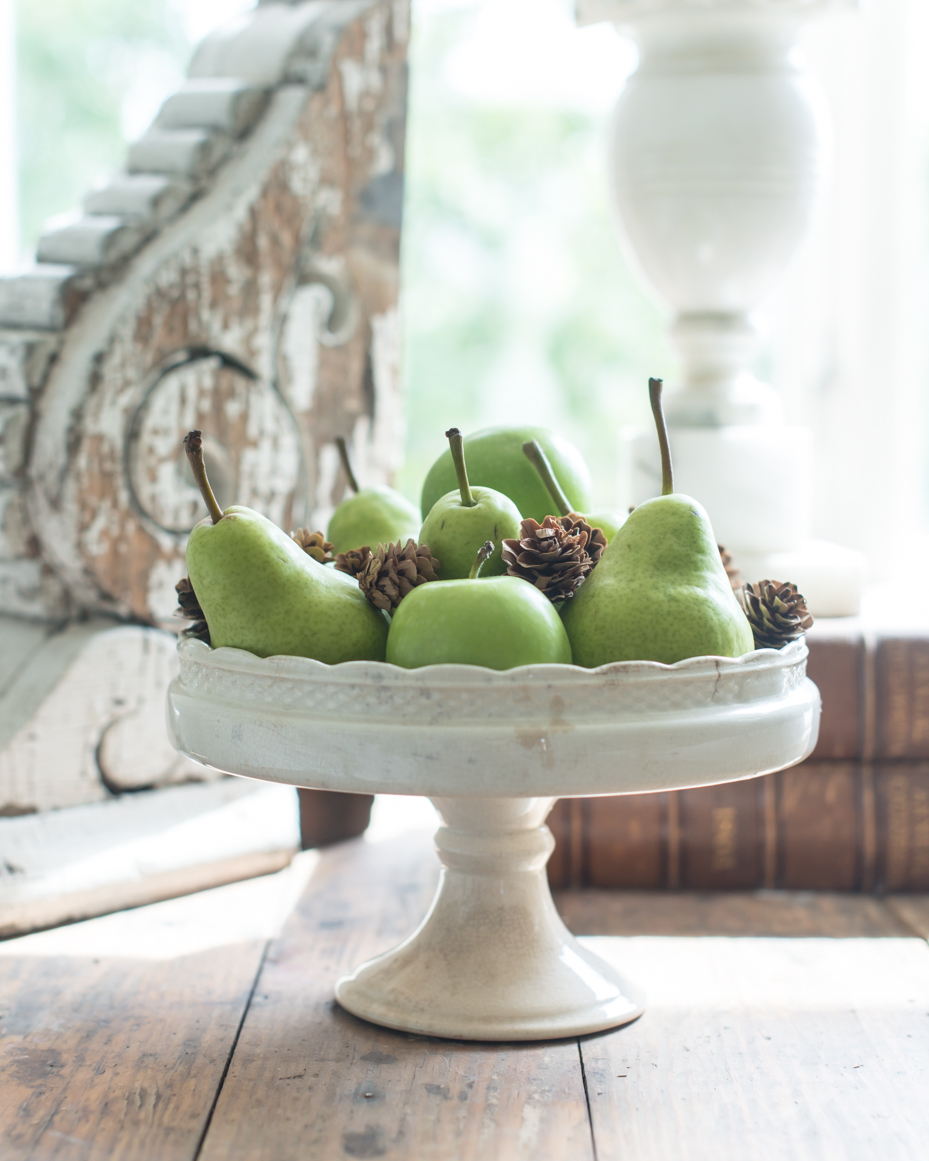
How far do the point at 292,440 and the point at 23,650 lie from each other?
0.83 feet

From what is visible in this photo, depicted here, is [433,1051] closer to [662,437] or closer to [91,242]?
[662,437]

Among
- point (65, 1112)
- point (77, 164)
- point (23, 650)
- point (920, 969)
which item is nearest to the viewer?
point (65, 1112)

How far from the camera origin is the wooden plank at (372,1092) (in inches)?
20.0

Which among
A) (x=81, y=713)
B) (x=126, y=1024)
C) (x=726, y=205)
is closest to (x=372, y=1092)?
(x=126, y=1024)

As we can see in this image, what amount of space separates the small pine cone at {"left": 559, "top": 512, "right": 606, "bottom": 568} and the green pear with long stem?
15 millimetres

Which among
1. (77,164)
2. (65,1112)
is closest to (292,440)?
(65,1112)

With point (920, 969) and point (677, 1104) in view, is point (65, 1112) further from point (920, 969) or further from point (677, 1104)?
point (920, 969)

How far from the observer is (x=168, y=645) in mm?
896

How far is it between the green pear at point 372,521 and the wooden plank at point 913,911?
43cm

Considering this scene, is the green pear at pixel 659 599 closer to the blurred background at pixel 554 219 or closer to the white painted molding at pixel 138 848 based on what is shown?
the white painted molding at pixel 138 848

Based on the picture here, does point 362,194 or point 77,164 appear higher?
point 77,164

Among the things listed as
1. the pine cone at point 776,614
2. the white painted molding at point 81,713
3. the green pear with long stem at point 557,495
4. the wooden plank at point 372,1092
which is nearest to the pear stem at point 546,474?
the green pear with long stem at point 557,495

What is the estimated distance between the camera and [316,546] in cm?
62

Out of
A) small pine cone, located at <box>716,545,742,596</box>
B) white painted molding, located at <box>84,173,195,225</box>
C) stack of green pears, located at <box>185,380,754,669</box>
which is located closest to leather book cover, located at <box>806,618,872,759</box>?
small pine cone, located at <box>716,545,742,596</box>
